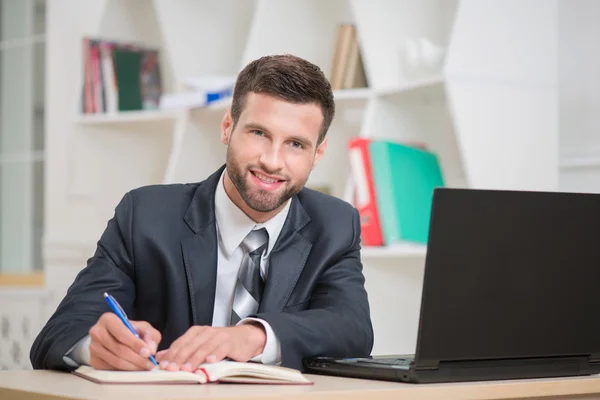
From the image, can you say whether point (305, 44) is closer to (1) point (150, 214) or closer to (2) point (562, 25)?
(2) point (562, 25)

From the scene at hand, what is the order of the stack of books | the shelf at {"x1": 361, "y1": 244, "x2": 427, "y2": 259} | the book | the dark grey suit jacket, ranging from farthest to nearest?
the stack of books, the shelf at {"x1": 361, "y1": 244, "x2": 427, "y2": 259}, the dark grey suit jacket, the book

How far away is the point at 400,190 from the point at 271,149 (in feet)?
3.21

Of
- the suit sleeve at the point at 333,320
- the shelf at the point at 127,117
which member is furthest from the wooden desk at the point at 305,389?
the shelf at the point at 127,117

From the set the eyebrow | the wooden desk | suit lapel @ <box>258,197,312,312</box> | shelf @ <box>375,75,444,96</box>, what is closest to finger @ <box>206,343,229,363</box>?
the wooden desk

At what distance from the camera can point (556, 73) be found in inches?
103

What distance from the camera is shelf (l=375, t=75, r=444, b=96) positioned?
256 centimetres

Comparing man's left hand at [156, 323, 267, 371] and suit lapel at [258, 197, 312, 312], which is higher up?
suit lapel at [258, 197, 312, 312]

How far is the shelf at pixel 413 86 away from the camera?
256 cm

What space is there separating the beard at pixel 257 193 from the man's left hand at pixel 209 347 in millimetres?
359

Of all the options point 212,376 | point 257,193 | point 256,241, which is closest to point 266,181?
point 257,193

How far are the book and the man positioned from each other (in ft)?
1.17

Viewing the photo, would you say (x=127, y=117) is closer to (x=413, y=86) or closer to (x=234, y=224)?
(x=413, y=86)

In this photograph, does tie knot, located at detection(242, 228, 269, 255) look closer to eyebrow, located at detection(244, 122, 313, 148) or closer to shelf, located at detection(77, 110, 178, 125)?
eyebrow, located at detection(244, 122, 313, 148)

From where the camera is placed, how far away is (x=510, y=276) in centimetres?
128
